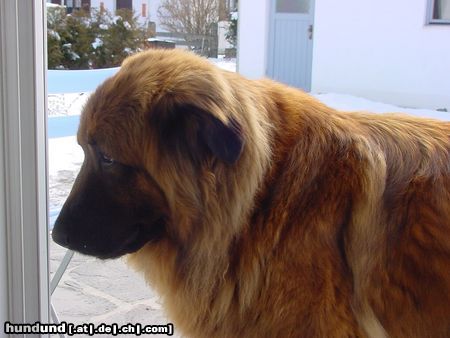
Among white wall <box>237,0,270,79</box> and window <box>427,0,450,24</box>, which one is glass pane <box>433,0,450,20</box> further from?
white wall <box>237,0,270,79</box>

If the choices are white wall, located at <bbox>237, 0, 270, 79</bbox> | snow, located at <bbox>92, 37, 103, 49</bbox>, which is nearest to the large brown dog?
snow, located at <bbox>92, 37, 103, 49</bbox>

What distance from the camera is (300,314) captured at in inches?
42.5

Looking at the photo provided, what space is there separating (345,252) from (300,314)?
145mm

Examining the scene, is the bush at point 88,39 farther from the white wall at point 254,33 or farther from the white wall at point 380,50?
the white wall at point 380,50

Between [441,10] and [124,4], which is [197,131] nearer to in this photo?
[124,4]

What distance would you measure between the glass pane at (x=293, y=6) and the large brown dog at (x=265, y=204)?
6.02 m

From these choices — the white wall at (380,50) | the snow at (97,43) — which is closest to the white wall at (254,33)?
the white wall at (380,50)

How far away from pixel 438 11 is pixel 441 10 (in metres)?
0.03

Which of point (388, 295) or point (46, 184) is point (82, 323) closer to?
point (46, 184)

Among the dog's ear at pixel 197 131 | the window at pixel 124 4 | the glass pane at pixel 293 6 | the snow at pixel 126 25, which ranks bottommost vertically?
the dog's ear at pixel 197 131

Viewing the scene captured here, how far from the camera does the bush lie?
2284 millimetres

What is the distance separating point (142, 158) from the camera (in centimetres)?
114

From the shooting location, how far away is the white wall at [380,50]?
5188 mm

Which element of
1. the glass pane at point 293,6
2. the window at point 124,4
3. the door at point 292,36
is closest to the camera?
the window at point 124,4
